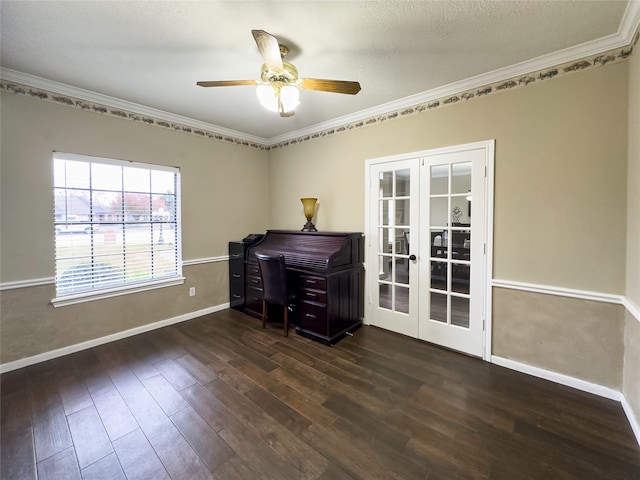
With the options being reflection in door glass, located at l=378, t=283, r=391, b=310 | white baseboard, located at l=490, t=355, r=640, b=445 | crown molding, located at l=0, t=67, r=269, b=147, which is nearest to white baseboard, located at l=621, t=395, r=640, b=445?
white baseboard, located at l=490, t=355, r=640, b=445

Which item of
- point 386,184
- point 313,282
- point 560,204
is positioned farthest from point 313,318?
point 560,204

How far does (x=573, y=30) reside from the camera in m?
1.83

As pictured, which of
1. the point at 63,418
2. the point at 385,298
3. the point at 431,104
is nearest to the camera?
the point at 63,418

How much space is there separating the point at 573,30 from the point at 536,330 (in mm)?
2237

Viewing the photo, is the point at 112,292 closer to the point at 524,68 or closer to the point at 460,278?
the point at 460,278

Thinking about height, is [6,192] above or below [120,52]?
below

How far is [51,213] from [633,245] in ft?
15.4

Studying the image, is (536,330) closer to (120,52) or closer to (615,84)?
(615,84)

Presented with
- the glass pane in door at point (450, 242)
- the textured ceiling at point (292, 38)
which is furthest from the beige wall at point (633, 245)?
the glass pane in door at point (450, 242)

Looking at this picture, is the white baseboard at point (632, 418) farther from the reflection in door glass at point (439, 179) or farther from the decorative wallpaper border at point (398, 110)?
the decorative wallpaper border at point (398, 110)

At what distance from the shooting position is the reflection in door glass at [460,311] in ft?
8.68

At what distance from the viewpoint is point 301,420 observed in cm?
179

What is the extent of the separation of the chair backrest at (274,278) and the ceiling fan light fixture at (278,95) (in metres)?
1.50

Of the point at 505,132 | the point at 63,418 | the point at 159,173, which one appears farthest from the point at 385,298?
the point at 159,173
